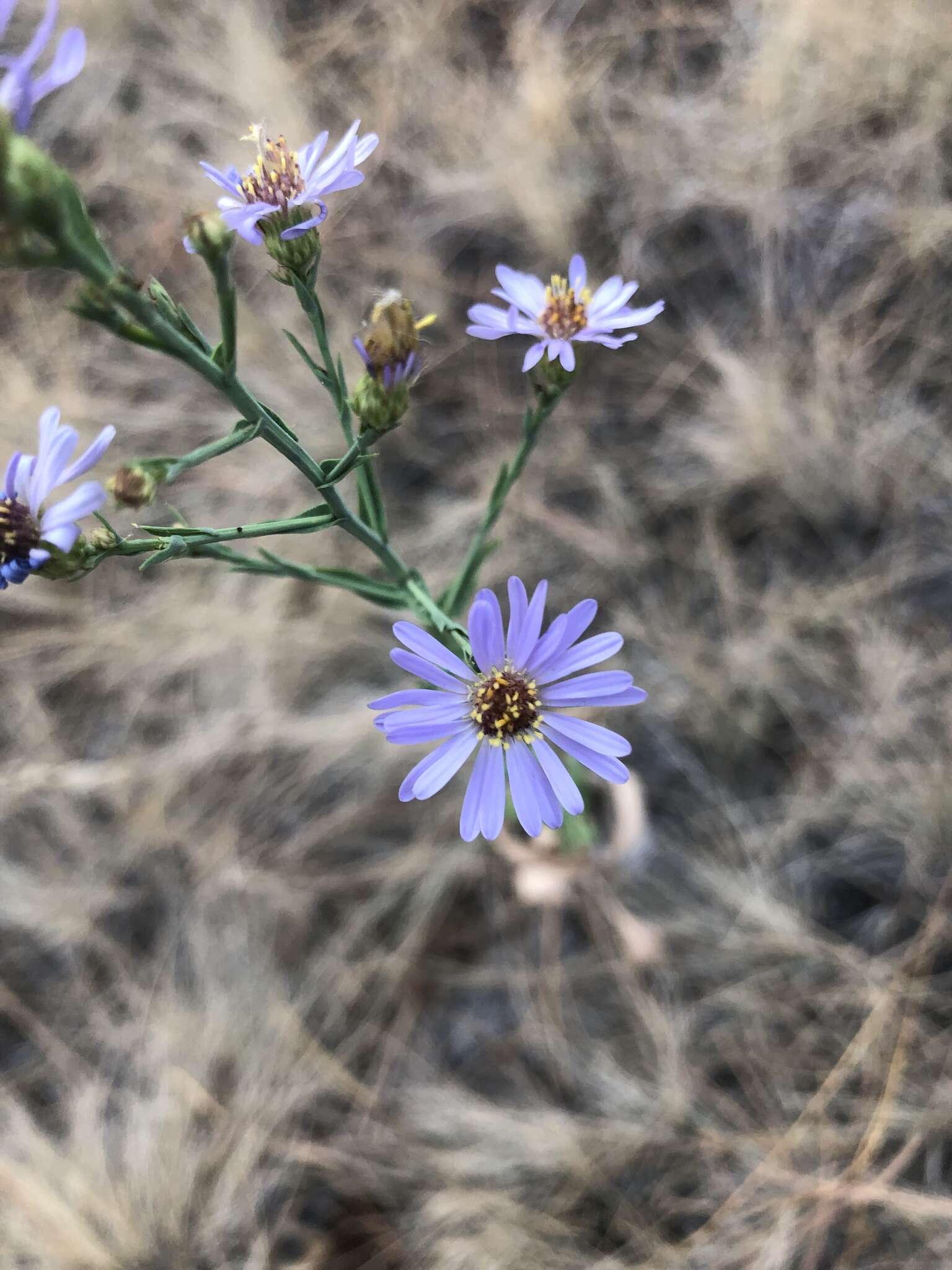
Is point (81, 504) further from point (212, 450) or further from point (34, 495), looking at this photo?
point (34, 495)

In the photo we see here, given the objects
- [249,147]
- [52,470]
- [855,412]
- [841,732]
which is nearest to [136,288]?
[52,470]

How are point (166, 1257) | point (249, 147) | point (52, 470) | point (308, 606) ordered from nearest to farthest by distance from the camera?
point (52, 470)
point (166, 1257)
point (308, 606)
point (249, 147)

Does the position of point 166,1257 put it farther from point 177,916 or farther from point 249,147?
point 249,147

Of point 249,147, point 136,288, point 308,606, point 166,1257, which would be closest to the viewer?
point 136,288

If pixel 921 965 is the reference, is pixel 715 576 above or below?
above

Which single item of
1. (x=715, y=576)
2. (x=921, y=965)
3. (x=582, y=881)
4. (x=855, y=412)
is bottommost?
(x=921, y=965)

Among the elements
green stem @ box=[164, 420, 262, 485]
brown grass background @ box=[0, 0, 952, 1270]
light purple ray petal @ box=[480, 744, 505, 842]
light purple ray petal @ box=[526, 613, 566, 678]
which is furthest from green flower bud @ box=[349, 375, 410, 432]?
brown grass background @ box=[0, 0, 952, 1270]

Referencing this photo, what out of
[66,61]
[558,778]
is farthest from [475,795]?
[66,61]

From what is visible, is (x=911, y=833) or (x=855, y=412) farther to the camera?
(x=855, y=412)
